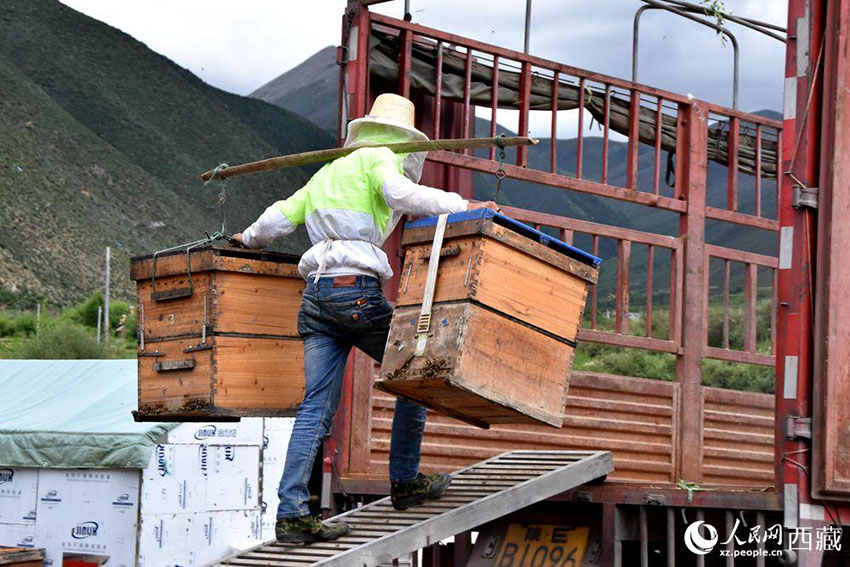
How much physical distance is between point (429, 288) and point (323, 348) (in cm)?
74

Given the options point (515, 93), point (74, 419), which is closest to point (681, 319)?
point (515, 93)

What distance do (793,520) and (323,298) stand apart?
2.43 m

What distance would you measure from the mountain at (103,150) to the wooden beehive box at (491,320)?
4926cm

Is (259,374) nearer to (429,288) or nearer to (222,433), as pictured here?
(429,288)

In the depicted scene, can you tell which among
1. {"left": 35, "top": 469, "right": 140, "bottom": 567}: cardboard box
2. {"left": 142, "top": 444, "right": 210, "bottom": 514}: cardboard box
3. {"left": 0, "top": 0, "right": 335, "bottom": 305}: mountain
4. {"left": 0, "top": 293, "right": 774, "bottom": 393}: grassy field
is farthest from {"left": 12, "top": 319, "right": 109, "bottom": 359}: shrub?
{"left": 142, "top": 444, "right": 210, "bottom": 514}: cardboard box

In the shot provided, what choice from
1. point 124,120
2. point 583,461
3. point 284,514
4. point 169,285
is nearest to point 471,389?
point 284,514

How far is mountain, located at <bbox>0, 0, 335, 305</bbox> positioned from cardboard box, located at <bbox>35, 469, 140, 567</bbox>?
129 feet

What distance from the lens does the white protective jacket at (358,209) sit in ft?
17.8

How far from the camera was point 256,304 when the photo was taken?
6133mm

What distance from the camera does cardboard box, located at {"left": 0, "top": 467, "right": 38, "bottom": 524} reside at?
14641 millimetres

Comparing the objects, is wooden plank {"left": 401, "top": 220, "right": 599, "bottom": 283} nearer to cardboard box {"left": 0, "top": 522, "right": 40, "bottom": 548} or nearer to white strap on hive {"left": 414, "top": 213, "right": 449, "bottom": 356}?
white strap on hive {"left": 414, "top": 213, "right": 449, "bottom": 356}

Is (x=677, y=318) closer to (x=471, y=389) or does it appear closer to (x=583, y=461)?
(x=583, y=461)

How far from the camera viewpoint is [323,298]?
5598 millimetres

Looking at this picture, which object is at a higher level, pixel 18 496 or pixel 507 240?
pixel 507 240
